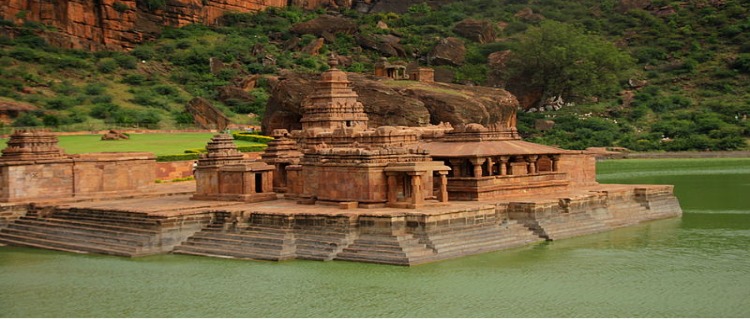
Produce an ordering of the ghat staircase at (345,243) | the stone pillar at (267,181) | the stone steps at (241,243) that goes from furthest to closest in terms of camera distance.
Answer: the stone pillar at (267,181) < the stone steps at (241,243) < the ghat staircase at (345,243)

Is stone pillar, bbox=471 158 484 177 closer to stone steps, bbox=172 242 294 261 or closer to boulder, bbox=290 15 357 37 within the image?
stone steps, bbox=172 242 294 261

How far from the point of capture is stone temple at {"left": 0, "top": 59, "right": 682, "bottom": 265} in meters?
20.8

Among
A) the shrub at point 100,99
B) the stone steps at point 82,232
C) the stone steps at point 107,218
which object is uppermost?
the shrub at point 100,99

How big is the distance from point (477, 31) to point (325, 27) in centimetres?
1163

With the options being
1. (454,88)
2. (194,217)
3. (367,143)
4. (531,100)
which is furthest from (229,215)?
(531,100)

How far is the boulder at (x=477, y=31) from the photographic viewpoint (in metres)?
77.4

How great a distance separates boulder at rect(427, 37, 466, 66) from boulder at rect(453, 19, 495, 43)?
5633 mm

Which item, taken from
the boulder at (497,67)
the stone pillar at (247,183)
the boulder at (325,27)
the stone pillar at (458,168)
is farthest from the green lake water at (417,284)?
the boulder at (325,27)

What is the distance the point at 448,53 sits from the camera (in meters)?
70.6

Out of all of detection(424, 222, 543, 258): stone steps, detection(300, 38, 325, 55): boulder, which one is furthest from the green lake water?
detection(300, 38, 325, 55): boulder

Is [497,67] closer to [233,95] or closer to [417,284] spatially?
[233,95]

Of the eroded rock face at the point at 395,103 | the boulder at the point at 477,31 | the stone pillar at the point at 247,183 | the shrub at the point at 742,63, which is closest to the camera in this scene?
the stone pillar at the point at 247,183

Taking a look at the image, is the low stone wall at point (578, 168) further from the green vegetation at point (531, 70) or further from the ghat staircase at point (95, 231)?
the green vegetation at point (531, 70)

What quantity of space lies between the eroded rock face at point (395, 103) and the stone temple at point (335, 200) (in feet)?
33.3
